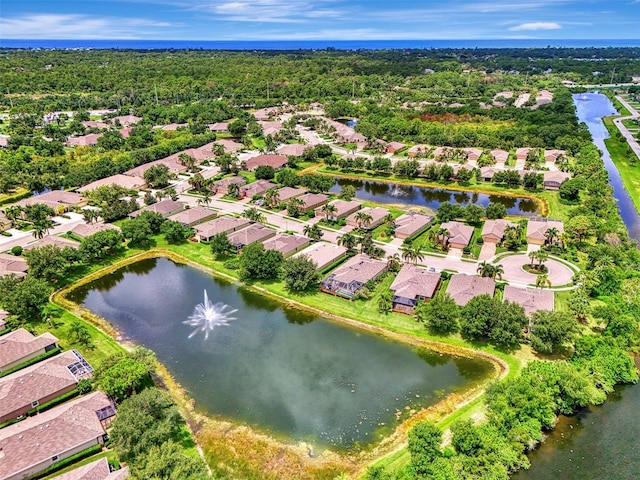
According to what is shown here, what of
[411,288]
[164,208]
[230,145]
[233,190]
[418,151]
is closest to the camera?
[411,288]

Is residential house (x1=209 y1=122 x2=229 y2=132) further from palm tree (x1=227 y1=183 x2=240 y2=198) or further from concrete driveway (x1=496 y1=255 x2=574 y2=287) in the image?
concrete driveway (x1=496 y1=255 x2=574 y2=287)

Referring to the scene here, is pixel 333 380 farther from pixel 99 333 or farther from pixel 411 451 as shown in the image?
pixel 99 333

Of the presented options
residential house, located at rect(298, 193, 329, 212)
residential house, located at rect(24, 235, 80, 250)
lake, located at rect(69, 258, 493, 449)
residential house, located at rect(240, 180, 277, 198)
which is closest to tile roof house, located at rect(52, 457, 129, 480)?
lake, located at rect(69, 258, 493, 449)

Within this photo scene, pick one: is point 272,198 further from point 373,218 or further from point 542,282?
point 542,282

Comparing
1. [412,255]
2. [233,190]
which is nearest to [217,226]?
[233,190]

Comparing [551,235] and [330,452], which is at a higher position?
[551,235]

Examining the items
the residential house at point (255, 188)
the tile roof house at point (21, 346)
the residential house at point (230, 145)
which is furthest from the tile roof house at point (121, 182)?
the tile roof house at point (21, 346)

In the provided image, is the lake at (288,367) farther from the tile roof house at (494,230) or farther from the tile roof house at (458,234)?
the tile roof house at (494,230)
